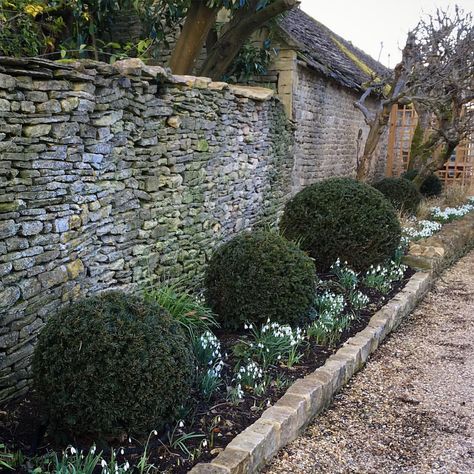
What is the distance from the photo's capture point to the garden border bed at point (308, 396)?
10.3ft

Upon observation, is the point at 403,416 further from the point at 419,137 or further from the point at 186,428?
the point at 419,137

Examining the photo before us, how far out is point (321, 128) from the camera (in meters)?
11.8

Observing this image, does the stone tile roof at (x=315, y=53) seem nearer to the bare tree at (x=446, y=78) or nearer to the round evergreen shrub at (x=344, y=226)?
the bare tree at (x=446, y=78)

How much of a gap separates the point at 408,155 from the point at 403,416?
48.9ft

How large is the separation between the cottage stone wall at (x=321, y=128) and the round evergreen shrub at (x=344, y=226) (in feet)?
10.8

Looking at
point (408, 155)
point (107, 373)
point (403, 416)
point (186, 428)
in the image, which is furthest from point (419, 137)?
point (107, 373)

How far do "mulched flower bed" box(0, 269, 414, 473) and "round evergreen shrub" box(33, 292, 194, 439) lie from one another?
10 cm

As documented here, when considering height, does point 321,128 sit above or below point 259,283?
above

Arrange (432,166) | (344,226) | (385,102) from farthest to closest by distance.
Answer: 1. (432,166)
2. (385,102)
3. (344,226)

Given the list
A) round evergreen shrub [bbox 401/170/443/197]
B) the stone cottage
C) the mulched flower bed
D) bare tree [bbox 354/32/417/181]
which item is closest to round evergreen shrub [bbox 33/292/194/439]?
the mulched flower bed

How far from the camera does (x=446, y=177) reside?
1752 cm

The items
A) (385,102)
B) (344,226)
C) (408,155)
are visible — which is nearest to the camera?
(344,226)

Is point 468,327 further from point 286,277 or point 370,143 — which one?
point 370,143

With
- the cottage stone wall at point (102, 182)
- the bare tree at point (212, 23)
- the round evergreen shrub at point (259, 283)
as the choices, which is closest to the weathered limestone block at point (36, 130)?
the cottage stone wall at point (102, 182)
